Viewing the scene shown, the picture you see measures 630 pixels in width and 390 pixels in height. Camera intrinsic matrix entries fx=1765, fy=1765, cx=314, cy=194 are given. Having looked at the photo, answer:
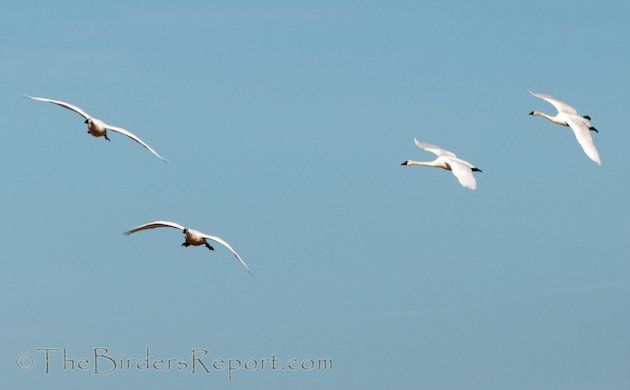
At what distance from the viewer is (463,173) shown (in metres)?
66.9

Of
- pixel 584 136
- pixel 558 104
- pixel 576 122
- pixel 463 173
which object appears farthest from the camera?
pixel 558 104

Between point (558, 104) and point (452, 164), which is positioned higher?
point (558, 104)

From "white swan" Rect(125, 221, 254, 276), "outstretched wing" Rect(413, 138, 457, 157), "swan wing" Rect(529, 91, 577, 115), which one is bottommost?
"white swan" Rect(125, 221, 254, 276)

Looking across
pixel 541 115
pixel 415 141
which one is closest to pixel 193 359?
pixel 415 141

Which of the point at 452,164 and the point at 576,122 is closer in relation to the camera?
the point at 452,164

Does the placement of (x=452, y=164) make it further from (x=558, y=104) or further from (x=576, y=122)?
(x=558, y=104)

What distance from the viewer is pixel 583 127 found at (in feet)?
237

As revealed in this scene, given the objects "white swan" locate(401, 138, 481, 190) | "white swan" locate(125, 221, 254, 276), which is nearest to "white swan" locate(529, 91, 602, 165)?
"white swan" locate(401, 138, 481, 190)

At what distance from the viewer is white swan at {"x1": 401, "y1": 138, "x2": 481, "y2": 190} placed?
64.9 m

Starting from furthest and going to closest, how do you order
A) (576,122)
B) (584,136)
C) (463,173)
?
(576,122), (584,136), (463,173)

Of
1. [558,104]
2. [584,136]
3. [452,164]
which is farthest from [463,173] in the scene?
[558,104]

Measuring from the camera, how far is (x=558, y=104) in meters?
76.3

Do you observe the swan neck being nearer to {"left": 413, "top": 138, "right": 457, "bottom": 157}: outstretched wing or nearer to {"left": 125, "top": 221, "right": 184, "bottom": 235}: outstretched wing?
{"left": 413, "top": 138, "right": 457, "bottom": 157}: outstretched wing

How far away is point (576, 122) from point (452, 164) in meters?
6.99
